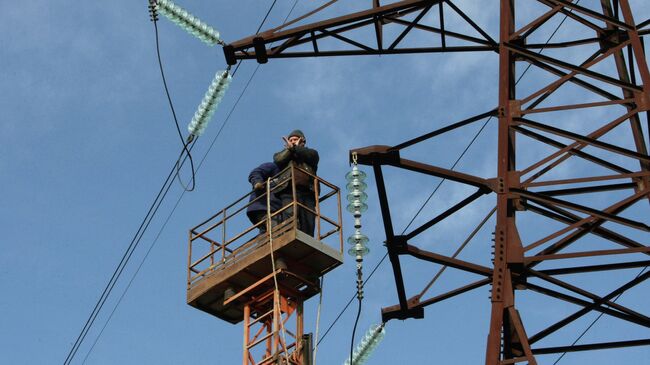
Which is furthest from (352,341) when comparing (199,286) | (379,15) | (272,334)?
(379,15)

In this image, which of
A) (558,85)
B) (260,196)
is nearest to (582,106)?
(558,85)

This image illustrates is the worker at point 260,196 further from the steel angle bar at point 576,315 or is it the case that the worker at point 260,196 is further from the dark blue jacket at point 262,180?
the steel angle bar at point 576,315

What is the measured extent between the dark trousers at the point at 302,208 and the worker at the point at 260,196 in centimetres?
20

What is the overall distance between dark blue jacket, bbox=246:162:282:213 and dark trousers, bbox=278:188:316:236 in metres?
0.15

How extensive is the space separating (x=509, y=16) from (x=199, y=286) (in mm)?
7051

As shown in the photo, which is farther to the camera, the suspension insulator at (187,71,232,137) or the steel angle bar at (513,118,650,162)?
the suspension insulator at (187,71,232,137)

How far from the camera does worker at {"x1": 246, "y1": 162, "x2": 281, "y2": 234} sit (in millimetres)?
23909

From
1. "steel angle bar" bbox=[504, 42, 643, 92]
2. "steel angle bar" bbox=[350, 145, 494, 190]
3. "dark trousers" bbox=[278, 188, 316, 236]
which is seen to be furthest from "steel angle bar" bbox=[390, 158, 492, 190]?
"dark trousers" bbox=[278, 188, 316, 236]

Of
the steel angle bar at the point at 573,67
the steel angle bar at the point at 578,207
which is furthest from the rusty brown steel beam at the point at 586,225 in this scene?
the steel angle bar at the point at 573,67

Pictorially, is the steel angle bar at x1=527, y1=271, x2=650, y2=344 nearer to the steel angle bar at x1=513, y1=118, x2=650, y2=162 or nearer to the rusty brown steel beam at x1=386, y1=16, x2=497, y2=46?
the steel angle bar at x1=513, y1=118, x2=650, y2=162

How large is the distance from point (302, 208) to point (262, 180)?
45.7 inches

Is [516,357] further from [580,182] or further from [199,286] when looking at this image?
[199,286]

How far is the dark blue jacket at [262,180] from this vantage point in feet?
78.4

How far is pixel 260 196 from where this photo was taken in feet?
78.1
